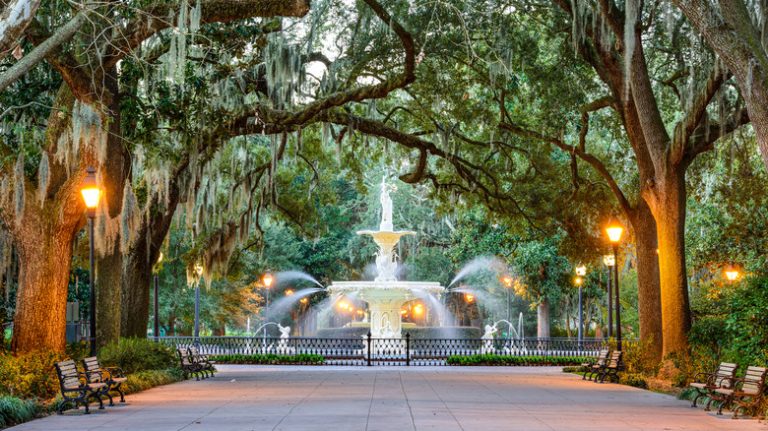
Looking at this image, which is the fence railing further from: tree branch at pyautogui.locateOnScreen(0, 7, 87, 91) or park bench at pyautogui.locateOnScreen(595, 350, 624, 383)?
tree branch at pyautogui.locateOnScreen(0, 7, 87, 91)

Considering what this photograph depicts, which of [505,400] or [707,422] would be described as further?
[505,400]

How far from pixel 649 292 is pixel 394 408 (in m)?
9.54

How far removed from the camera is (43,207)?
56.8 feet

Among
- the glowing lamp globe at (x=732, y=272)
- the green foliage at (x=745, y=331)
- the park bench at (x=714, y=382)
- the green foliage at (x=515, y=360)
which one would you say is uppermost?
the glowing lamp globe at (x=732, y=272)

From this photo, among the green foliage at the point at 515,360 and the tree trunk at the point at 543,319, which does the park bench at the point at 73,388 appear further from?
the tree trunk at the point at 543,319

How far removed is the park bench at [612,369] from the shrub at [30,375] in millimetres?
Result: 12571

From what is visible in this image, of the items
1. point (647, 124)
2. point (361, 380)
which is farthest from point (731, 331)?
point (361, 380)

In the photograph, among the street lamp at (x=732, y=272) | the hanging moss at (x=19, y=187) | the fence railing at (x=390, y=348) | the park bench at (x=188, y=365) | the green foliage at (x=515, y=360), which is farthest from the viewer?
the fence railing at (x=390, y=348)

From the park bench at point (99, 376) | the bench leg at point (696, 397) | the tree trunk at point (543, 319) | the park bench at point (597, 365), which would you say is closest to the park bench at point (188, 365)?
the park bench at point (99, 376)

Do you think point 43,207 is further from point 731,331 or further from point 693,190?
point 693,190

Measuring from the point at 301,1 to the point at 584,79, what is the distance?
11.2 meters

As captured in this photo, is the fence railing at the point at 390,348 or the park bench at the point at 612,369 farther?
the fence railing at the point at 390,348

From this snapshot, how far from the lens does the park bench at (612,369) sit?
22453 mm

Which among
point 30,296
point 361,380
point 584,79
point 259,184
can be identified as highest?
point 584,79
